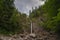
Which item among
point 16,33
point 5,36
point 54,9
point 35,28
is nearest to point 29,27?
point 35,28

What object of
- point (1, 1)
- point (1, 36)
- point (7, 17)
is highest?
point (1, 1)

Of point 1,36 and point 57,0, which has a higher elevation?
point 57,0

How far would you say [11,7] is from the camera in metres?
26.9

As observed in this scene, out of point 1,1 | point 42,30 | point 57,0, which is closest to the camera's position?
point 57,0

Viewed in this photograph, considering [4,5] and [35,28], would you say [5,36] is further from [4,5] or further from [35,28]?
[35,28]

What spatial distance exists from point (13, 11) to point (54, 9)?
6.78 meters

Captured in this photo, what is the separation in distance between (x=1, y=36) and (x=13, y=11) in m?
4.32

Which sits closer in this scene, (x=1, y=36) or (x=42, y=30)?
(x=1, y=36)

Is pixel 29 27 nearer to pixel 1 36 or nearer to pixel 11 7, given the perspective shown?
pixel 11 7

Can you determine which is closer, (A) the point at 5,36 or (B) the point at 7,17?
(A) the point at 5,36

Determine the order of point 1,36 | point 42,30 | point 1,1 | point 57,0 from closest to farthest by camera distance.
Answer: point 57,0
point 1,36
point 1,1
point 42,30

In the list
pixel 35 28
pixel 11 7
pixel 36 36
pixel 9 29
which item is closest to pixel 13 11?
pixel 11 7

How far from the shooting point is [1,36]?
78.3ft

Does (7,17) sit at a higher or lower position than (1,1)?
lower
